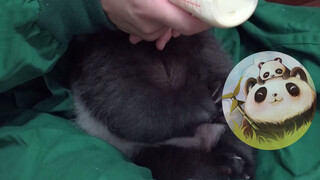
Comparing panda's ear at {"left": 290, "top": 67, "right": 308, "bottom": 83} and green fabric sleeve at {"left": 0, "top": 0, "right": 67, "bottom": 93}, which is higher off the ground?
green fabric sleeve at {"left": 0, "top": 0, "right": 67, "bottom": 93}

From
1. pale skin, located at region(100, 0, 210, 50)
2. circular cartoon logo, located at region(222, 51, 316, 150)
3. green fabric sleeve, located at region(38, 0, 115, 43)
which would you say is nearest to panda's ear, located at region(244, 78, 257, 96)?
circular cartoon logo, located at region(222, 51, 316, 150)

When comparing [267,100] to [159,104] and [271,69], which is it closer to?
[271,69]

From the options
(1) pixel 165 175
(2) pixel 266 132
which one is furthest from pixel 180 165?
(2) pixel 266 132

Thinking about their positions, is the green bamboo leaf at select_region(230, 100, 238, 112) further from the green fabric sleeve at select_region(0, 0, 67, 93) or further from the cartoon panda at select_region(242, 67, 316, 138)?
the green fabric sleeve at select_region(0, 0, 67, 93)

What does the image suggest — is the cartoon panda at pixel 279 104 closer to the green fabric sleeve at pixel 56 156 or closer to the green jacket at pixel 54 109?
the green jacket at pixel 54 109

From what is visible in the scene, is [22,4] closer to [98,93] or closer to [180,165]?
[98,93]

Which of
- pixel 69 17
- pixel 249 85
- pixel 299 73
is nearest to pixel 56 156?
pixel 69 17

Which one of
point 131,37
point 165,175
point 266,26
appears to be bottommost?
point 165,175
